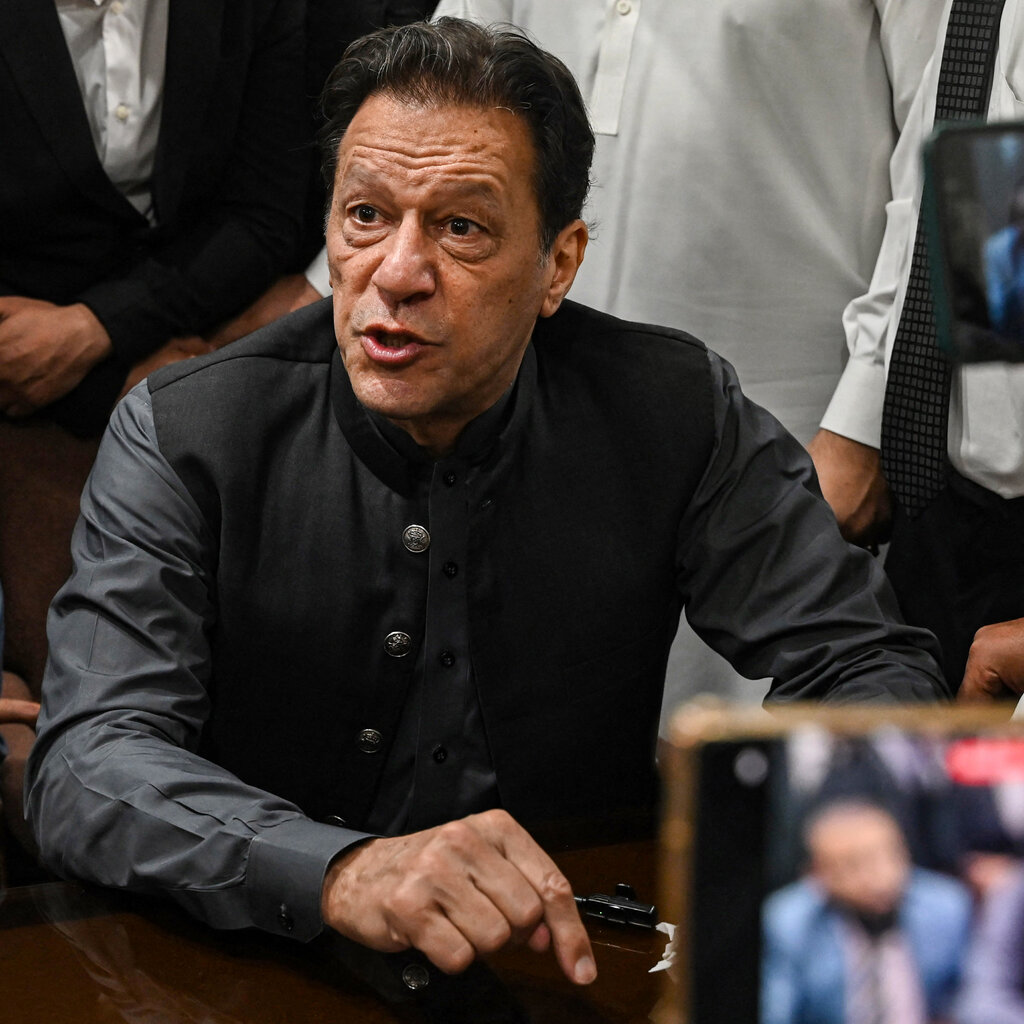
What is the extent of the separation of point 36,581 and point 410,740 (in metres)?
1.11

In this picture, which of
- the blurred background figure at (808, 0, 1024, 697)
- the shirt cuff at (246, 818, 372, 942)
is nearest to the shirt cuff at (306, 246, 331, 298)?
the blurred background figure at (808, 0, 1024, 697)

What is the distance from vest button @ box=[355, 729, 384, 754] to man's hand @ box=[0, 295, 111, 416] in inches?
40.8

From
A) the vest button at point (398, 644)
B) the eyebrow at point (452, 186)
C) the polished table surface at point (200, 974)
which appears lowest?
the polished table surface at point (200, 974)

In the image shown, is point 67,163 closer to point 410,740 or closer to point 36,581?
point 36,581

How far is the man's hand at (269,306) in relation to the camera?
2734 mm

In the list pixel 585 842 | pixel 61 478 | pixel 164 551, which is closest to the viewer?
pixel 585 842

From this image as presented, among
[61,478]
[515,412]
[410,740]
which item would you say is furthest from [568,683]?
[61,478]

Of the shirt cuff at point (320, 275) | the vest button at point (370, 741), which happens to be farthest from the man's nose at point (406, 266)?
the shirt cuff at point (320, 275)

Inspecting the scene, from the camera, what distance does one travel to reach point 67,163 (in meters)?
2.45

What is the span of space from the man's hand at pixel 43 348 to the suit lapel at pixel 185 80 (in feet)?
0.91

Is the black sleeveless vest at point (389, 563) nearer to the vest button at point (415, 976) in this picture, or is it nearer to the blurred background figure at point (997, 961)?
the vest button at point (415, 976)

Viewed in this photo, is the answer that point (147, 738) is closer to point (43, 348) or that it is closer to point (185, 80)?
point (43, 348)

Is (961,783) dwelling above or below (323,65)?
below

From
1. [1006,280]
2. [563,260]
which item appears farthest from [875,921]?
[563,260]
